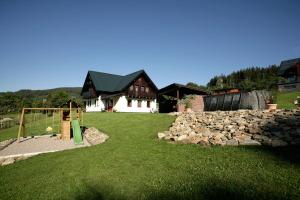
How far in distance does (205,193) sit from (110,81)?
131 ft

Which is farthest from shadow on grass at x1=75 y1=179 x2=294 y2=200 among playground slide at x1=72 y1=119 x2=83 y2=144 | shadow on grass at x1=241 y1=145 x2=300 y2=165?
playground slide at x1=72 y1=119 x2=83 y2=144

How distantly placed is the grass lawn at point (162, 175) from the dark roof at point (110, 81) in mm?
30179

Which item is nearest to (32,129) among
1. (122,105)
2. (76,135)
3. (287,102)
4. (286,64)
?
(76,135)

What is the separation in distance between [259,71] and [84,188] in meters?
103

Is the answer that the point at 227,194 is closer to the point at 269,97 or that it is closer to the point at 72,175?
the point at 72,175

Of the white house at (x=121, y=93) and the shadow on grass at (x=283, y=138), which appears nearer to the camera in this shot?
the shadow on grass at (x=283, y=138)

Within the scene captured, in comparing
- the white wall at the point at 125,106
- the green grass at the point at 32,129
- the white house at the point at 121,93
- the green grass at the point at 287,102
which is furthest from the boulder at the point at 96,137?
the white house at the point at 121,93

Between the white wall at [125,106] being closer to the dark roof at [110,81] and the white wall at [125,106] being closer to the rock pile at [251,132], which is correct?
the dark roof at [110,81]

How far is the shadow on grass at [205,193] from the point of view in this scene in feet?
13.4

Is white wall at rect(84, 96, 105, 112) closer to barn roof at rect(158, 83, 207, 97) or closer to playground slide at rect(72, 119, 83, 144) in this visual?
barn roof at rect(158, 83, 207, 97)

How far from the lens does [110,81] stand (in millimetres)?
42406

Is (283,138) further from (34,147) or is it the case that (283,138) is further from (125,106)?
(125,106)

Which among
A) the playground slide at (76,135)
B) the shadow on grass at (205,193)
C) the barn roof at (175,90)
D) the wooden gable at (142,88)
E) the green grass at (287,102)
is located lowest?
the shadow on grass at (205,193)

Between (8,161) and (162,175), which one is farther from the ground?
(162,175)
